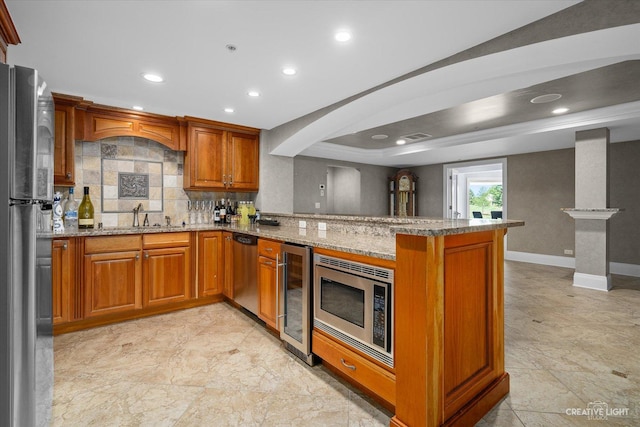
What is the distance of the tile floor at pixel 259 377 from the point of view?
1.74 meters

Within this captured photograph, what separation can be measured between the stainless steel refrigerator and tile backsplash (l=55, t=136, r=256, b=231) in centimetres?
274

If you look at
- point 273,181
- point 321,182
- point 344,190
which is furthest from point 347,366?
point 344,190

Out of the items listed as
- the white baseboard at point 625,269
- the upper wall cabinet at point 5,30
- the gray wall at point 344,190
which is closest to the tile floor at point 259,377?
the upper wall cabinet at point 5,30

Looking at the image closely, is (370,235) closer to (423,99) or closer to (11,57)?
(423,99)

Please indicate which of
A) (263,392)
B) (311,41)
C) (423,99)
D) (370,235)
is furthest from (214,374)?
(423,99)

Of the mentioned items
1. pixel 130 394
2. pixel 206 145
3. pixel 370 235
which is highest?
pixel 206 145

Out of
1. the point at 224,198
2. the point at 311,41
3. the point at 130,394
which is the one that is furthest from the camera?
the point at 224,198

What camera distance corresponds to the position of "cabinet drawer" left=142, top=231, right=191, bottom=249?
325 centimetres

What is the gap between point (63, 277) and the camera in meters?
2.83

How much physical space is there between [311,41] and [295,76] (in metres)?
0.59

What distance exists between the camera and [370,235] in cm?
255

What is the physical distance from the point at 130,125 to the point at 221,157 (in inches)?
42.7

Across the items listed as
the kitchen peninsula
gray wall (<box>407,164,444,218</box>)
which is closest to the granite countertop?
the kitchen peninsula

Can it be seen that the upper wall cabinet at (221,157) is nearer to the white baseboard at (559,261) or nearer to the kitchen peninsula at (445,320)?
the kitchen peninsula at (445,320)
